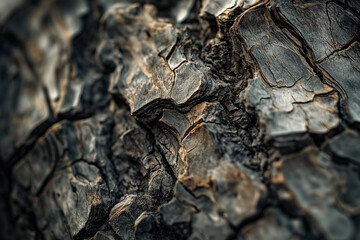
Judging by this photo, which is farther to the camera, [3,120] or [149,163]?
[3,120]

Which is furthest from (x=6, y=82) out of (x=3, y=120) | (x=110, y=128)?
(x=110, y=128)

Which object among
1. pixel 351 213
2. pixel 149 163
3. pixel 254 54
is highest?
pixel 254 54

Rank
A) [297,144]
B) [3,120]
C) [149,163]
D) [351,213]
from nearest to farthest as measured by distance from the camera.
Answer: [351,213] → [297,144] → [149,163] → [3,120]

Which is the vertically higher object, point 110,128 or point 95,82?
point 95,82

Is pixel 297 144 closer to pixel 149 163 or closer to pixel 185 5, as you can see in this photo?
pixel 149 163

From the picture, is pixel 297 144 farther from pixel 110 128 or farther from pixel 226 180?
pixel 110 128

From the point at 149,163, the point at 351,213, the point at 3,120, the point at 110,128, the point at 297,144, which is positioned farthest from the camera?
the point at 3,120
